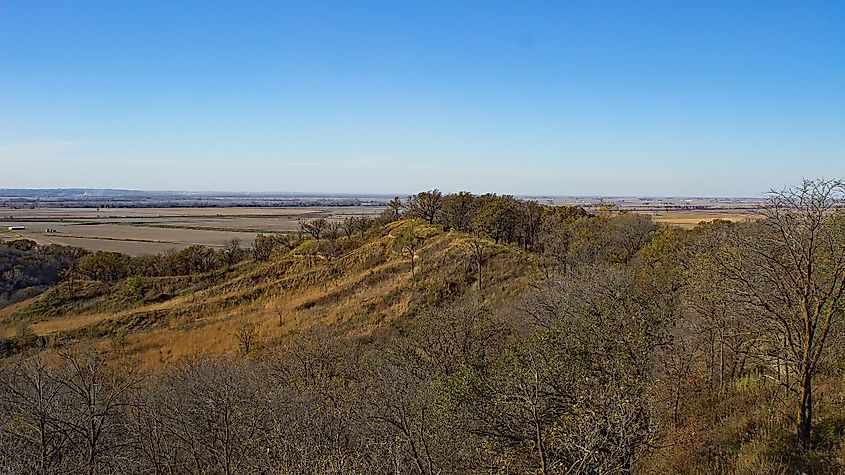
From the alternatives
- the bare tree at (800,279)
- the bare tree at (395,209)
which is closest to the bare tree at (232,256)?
the bare tree at (395,209)

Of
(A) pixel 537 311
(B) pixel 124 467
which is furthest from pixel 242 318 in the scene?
(B) pixel 124 467

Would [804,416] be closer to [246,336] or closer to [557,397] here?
[557,397]

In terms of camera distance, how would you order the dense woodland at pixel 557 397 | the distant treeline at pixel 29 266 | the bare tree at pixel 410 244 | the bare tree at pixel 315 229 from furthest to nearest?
1. the bare tree at pixel 315 229
2. the distant treeline at pixel 29 266
3. the bare tree at pixel 410 244
4. the dense woodland at pixel 557 397

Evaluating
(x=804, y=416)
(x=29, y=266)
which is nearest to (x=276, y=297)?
(x=29, y=266)

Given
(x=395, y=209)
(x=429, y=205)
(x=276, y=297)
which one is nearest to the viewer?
(x=276, y=297)

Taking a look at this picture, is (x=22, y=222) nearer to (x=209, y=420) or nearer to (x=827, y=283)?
(x=209, y=420)

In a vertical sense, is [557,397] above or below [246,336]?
above

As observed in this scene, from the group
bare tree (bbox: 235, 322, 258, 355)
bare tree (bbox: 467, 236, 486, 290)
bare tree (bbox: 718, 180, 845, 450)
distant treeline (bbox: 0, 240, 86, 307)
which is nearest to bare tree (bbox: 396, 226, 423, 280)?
bare tree (bbox: 467, 236, 486, 290)

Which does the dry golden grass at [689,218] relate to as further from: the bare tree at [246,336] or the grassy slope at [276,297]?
the bare tree at [246,336]

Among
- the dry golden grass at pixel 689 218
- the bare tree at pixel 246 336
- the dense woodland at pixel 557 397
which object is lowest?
the bare tree at pixel 246 336
